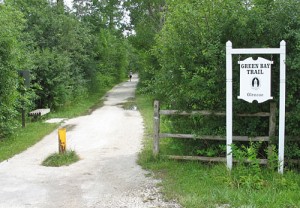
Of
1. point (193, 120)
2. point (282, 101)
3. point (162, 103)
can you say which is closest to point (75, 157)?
point (162, 103)

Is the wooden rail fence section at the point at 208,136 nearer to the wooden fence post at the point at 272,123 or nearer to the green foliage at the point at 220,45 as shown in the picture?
the wooden fence post at the point at 272,123

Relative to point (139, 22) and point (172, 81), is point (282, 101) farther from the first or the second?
point (139, 22)

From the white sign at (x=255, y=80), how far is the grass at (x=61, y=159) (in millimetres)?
4293

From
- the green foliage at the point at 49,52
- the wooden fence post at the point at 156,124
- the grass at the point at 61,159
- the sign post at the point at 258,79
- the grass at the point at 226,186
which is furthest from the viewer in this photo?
the green foliage at the point at 49,52

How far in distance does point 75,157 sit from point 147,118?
8170 mm

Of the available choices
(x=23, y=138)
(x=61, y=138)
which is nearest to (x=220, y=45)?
(x=61, y=138)

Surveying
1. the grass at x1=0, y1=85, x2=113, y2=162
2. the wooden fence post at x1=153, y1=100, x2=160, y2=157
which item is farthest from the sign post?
the grass at x1=0, y1=85, x2=113, y2=162

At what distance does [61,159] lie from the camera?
866 centimetres

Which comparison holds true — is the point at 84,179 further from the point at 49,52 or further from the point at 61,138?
the point at 49,52

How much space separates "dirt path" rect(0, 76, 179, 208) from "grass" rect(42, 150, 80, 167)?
19 cm

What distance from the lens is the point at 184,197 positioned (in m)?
5.88

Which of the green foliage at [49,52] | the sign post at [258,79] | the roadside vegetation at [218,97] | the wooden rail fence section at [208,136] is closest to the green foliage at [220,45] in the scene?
the roadside vegetation at [218,97]

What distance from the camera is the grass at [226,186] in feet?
18.1

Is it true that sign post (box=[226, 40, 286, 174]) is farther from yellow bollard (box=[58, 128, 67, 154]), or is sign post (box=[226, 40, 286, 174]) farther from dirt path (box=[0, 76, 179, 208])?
yellow bollard (box=[58, 128, 67, 154])
